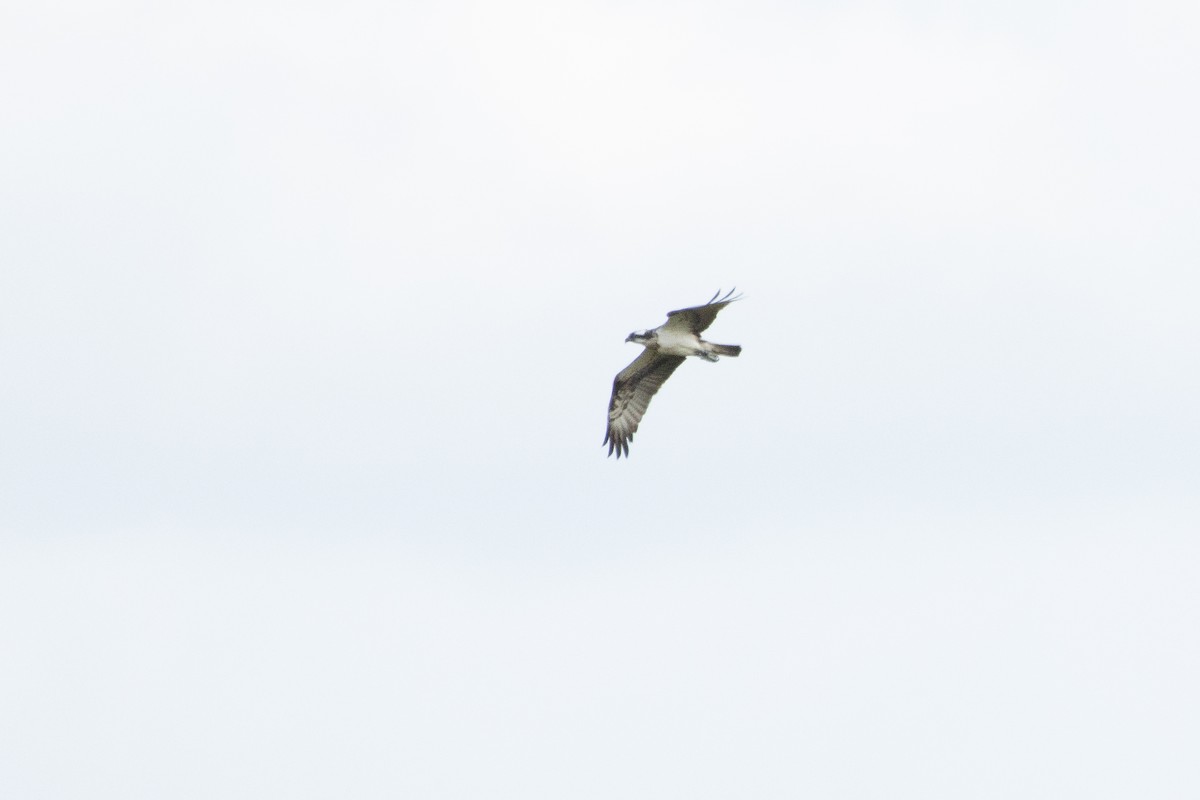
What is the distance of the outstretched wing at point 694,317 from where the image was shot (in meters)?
30.2

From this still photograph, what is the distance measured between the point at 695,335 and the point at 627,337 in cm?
117

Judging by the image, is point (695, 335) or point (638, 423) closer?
point (695, 335)

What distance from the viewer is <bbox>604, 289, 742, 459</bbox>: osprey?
3083 cm

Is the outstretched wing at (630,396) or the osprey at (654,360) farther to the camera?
the outstretched wing at (630,396)

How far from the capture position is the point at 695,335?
31344 mm

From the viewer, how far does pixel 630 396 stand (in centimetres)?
3388

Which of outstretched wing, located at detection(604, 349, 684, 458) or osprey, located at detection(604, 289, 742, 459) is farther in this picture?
outstretched wing, located at detection(604, 349, 684, 458)

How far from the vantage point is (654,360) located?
33062 millimetres

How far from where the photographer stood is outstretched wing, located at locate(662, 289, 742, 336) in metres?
30.2

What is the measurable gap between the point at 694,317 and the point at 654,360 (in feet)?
8.06

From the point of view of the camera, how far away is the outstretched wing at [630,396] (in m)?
33.3

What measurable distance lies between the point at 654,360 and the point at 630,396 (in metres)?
1.03

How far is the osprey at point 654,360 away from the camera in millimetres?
30828

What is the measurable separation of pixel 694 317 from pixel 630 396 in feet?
11.3
